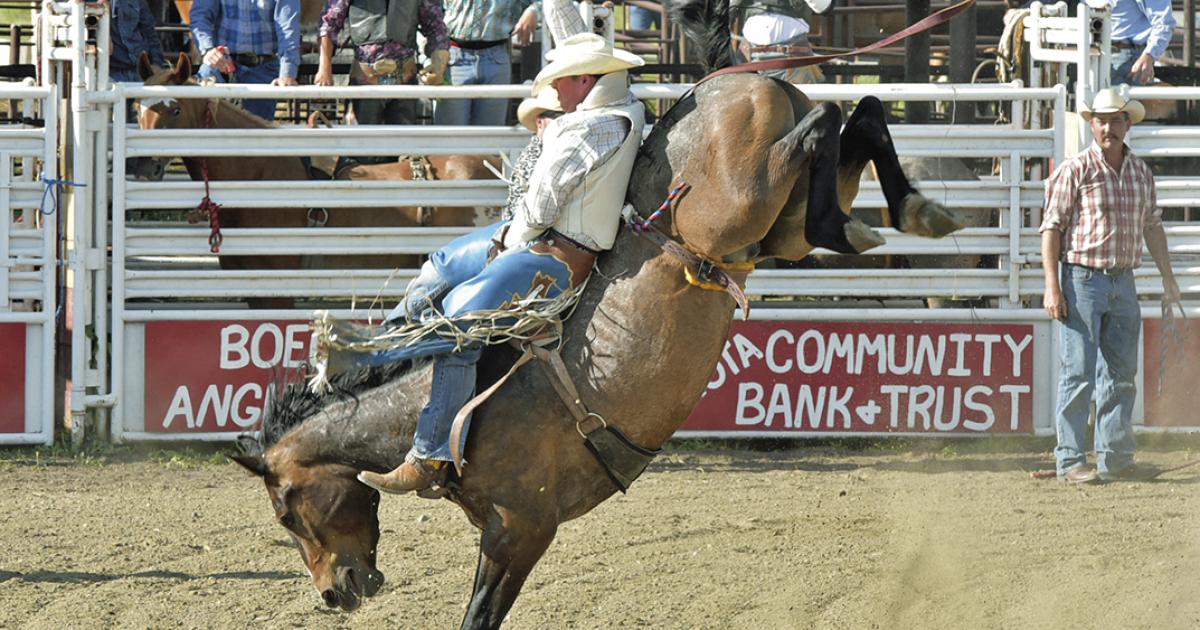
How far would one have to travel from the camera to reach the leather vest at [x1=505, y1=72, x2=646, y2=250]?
16.4ft

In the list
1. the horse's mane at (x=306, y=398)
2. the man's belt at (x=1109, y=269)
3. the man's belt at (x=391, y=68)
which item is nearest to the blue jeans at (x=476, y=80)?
the man's belt at (x=391, y=68)

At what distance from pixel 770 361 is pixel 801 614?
344cm

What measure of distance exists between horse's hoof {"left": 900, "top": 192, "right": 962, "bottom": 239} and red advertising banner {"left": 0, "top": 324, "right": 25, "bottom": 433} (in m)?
6.20

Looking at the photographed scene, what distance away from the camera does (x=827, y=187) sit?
4645 millimetres

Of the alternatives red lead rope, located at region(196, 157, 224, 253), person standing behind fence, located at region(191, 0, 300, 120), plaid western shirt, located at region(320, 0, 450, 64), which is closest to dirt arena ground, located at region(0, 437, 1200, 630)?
red lead rope, located at region(196, 157, 224, 253)

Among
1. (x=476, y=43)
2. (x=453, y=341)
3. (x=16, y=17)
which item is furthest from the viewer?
(x=16, y=17)

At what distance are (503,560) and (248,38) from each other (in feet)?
19.6

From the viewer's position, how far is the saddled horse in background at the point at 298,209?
959 centimetres

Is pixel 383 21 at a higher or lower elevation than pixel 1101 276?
higher

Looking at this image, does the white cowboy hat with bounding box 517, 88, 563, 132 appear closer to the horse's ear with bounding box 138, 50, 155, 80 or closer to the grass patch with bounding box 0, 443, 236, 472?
the grass patch with bounding box 0, 443, 236, 472

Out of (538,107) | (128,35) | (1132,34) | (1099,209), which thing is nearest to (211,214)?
(128,35)

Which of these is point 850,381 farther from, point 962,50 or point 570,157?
point 570,157

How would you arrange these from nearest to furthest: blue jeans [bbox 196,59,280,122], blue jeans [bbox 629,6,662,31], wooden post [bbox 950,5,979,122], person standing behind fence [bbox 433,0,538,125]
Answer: person standing behind fence [bbox 433,0,538,125], wooden post [bbox 950,5,979,122], blue jeans [bbox 196,59,280,122], blue jeans [bbox 629,6,662,31]

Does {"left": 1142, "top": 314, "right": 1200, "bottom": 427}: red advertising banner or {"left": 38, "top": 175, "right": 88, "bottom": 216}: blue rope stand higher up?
{"left": 38, "top": 175, "right": 88, "bottom": 216}: blue rope
